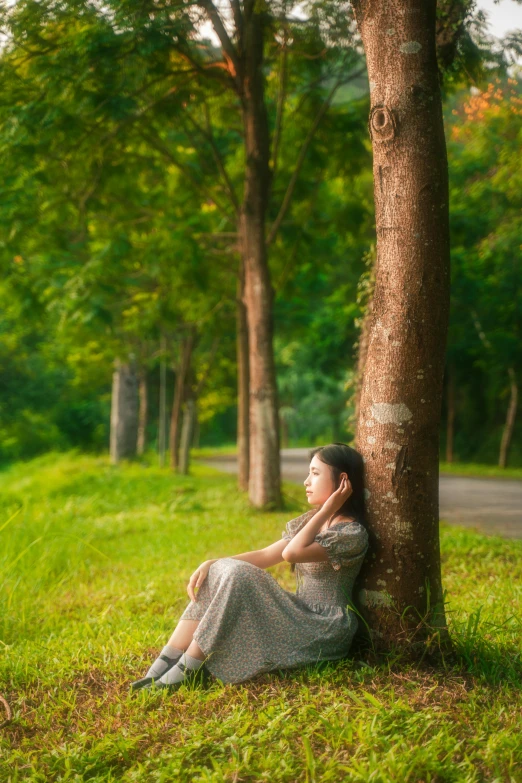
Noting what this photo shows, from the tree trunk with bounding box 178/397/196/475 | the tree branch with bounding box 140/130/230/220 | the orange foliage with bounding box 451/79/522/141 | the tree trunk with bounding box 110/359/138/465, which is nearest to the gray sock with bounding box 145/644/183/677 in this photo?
the tree branch with bounding box 140/130/230/220

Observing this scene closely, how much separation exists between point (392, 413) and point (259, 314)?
296 inches

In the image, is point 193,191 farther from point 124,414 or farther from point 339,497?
point 124,414

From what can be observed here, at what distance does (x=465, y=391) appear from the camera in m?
26.0

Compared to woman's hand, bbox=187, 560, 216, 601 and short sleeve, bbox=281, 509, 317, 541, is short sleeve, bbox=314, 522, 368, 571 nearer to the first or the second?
short sleeve, bbox=281, 509, 317, 541

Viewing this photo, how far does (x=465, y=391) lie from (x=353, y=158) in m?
15.6

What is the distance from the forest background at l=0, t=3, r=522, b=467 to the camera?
7824mm

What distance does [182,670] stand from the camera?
148 inches

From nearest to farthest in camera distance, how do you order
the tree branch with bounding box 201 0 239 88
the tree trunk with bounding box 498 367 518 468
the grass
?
the grass, the tree branch with bounding box 201 0 239 88, the tree trunk with bounding box 498 367 518 468

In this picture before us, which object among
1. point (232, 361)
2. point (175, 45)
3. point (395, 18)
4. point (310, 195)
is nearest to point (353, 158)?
point (310, 195)

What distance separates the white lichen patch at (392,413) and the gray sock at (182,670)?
1.57 metres

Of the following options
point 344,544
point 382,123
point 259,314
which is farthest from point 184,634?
point 259,314

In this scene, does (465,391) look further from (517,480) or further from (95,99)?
(95,99)

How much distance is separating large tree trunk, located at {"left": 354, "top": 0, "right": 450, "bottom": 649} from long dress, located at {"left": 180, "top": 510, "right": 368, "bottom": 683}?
178mm

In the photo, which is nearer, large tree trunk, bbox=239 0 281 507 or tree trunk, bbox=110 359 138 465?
large tree trunk, bbox=239 0 281 507
